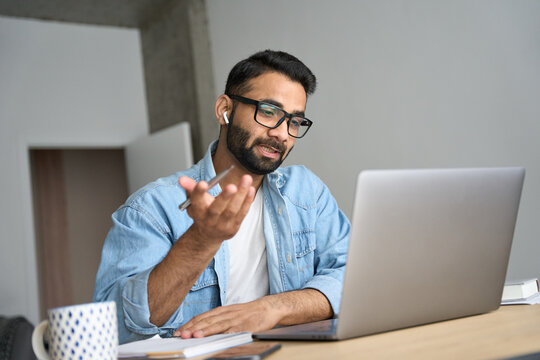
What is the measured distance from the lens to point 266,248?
152 centimetres

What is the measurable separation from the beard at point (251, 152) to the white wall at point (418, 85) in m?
1.19

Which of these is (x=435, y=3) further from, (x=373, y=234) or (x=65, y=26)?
(x=65, y=26)

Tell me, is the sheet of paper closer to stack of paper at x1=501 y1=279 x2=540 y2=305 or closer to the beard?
stack of paper at x1=501 y1=279 x2=540 y2=305

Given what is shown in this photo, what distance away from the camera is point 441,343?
2.51ft

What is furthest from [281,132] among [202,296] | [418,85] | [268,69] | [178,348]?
[418,85]

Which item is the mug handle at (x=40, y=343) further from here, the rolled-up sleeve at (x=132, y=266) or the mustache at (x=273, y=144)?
the mustache at (x=273, y=144)

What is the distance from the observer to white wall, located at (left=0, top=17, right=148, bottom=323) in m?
4.36

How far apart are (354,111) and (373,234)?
7.64ft

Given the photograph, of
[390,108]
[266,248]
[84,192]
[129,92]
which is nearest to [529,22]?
[390,108]

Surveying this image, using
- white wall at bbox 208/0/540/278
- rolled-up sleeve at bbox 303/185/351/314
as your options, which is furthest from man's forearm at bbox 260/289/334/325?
A: white wall at bbox 208/0/540/278

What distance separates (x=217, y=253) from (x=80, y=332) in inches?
27.9

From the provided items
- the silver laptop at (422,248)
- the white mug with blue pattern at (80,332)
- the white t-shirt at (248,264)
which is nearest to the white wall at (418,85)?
the white t-shirt at (248,264)

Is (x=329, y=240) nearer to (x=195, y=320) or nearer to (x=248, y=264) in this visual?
(x=248, y=264)

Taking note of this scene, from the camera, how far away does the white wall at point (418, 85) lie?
222 centimetres
